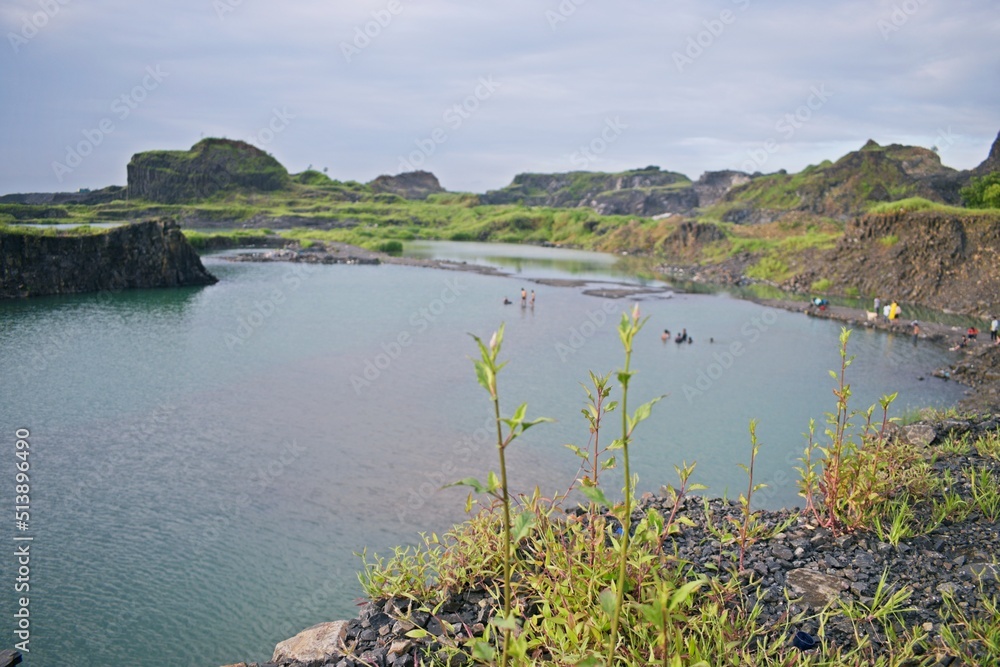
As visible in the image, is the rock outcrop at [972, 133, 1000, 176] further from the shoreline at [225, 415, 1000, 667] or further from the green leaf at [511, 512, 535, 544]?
the green leaf at [511, 512, 535, 544]

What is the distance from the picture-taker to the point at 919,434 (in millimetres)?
10820

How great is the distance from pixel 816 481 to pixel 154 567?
9393 mm

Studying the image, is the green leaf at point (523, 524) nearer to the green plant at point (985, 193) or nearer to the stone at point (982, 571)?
the stone at point (982, 571)

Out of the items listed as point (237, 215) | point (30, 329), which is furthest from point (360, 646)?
point (237, 215)

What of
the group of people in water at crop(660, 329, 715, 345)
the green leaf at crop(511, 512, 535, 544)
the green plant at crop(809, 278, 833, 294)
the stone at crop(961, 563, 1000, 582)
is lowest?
the group of people in water at crop(660, 329, 715, 345)

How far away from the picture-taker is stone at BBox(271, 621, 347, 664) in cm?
579

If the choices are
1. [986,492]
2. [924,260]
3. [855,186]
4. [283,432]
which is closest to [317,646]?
[986,492]

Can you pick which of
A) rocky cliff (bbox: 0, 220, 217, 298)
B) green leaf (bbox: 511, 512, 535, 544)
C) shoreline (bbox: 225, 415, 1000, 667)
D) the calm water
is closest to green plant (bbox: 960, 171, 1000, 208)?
the calm water

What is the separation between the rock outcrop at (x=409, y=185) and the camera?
170m

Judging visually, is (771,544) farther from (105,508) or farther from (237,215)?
(237,215)

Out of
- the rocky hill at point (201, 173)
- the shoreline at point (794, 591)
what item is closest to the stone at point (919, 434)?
the shoreline at point (794, 591)

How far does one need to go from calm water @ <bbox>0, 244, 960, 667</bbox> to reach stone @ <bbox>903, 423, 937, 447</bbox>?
242 cm

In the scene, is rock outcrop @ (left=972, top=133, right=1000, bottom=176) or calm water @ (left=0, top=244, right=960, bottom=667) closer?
calm water @ (left=0, top=244, right=960, bottom=667)

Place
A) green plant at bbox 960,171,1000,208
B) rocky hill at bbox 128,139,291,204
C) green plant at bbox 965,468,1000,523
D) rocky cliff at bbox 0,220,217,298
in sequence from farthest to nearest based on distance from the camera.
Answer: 1. rocky hill at bbox 128,139,291,204
2. green plant at bbox 960,171,1000,208
3. rocky cliff at bbox 0,220,217,298
4. green plant at bbox 965,468,1000,523
